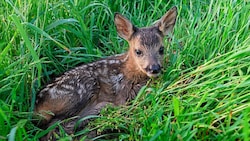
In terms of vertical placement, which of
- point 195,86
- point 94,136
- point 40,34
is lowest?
point 94,136

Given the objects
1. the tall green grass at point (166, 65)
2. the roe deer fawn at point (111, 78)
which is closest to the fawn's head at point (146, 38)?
the roe deer fawn at point (111, 78)

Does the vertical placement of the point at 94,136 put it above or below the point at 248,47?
below

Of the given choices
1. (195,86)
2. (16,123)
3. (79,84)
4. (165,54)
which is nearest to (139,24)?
(165,54)

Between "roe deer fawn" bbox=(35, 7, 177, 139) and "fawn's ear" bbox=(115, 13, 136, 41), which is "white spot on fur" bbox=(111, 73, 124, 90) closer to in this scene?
"roe deer fawn" bbox=(35, 7, 177, 139)

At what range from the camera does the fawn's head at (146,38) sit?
507cm

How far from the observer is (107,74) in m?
5.20

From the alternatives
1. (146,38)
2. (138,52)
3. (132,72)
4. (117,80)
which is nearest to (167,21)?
(146,38)

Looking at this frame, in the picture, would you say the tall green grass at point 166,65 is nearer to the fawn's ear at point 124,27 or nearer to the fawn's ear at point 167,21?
the fawn's ear at point 167,21

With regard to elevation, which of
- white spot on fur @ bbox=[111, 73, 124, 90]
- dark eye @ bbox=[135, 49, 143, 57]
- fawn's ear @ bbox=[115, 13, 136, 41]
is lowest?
white spot on fur @ bbox=[111, 73, 124, 90]

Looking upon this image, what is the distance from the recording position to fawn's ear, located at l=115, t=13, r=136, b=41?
521cm

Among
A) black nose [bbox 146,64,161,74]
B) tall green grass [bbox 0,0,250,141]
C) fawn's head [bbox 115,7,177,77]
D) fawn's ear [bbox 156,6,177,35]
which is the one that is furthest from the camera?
fawn's ear [bbox 156,6,177,35]

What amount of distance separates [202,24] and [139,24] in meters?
0.91

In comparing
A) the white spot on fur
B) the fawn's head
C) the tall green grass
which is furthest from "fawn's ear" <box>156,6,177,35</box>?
the white spot on fur

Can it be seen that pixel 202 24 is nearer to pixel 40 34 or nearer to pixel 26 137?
pixel 40 34
